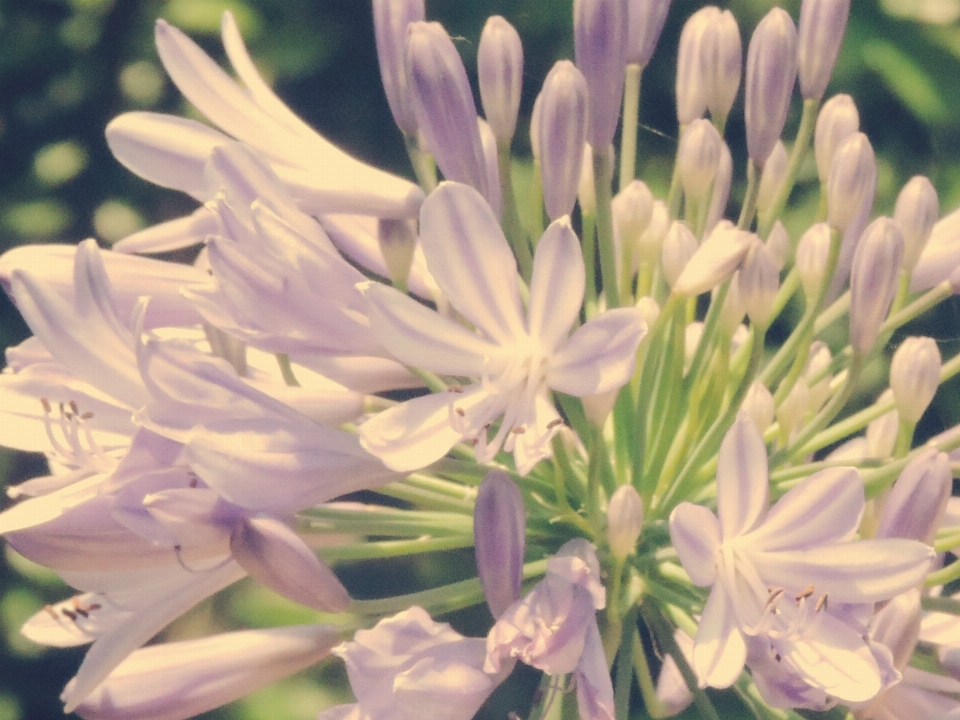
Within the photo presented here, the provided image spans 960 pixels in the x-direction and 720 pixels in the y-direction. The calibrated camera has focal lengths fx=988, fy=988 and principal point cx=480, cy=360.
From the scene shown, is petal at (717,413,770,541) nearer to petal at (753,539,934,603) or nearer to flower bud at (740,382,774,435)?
petal at (753,539,934,603)

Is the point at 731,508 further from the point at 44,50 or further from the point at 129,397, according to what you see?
the point at 44,50

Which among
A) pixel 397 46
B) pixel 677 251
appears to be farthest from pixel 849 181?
pixel 397 46

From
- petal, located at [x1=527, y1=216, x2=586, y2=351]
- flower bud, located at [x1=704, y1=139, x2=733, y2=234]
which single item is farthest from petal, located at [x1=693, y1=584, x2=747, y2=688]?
flower bud, located at [x1=704, y1=139, x2=733, y2=234]

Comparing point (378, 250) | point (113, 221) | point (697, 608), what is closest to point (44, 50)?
point (113, 221)

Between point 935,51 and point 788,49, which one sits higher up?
point 788,49

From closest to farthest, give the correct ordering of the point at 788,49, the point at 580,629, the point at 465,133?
1. the point at 580,629
2. the point at 465,133
3. the point at 788,49

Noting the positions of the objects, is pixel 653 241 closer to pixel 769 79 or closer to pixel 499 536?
pixel 769 79
